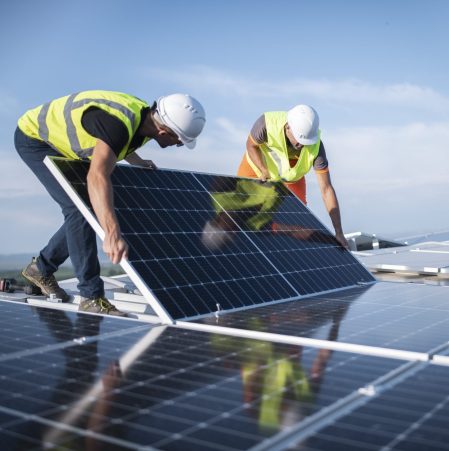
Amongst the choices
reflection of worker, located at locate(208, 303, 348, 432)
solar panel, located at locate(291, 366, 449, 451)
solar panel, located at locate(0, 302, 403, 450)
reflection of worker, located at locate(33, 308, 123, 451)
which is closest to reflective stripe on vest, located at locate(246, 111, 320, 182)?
reflection of worker, located at locate(208, 303, 348, 432)

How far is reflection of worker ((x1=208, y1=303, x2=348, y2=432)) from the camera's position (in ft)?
9.52

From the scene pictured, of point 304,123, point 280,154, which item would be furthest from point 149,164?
point 280,154

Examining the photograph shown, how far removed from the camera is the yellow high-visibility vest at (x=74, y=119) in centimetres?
545

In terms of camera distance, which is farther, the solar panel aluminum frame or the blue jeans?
A: the blue jeans

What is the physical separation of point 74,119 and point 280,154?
3422 mm

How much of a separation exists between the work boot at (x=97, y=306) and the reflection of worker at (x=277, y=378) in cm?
133

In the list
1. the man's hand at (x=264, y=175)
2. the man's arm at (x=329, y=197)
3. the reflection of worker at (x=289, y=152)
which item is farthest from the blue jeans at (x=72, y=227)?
the man's arm at (x=329, y=197)

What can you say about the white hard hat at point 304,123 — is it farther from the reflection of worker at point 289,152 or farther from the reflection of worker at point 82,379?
the reflection of worker at point 82,379

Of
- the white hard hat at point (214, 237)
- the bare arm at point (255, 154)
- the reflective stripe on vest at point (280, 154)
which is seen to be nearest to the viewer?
the white hard hat at point (214, 237)

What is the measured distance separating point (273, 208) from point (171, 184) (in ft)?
4.75

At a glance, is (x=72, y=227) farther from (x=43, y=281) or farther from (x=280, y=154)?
(x=280, y=154)

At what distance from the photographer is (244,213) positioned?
7.10 m

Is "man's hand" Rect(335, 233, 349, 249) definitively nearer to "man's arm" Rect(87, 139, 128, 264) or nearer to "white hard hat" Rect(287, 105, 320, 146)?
"white hard hat" Rect(287, 105, 320, 146)

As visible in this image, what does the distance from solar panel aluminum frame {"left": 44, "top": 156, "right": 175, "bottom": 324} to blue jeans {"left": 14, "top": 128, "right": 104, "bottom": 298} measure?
1.15 ft
